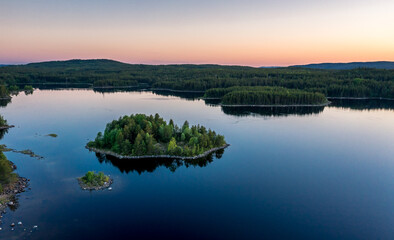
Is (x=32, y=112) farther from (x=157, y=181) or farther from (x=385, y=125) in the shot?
(x=385, y=125)

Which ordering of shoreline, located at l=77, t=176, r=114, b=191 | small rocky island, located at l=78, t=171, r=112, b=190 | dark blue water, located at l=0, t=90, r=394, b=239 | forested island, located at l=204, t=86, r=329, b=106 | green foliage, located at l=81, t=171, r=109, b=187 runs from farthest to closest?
forested island, located at l=204, t=86, r=329, b=106 → green foliage, located at l=81, t=171, r=109, b=187 → small rocky island, located at l=78, t=171, r=112, b=190 → shoreline, located at l=77, t=176, r=114, b=191 → dark blue water, located at l=0, t=90, r=394, b=239

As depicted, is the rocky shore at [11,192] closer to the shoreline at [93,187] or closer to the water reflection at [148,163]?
the shoreline at [93,187]

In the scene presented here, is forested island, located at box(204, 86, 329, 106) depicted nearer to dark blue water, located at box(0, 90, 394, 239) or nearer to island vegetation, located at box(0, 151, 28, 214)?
dark blue water, located at box(0, 90, 394, 239)

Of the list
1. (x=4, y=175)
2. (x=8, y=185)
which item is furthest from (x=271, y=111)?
(x=4, y=175)

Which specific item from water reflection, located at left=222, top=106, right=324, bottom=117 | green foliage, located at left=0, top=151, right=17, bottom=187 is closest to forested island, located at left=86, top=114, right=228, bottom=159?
green foliage, located at left=0, top=151, right=17, bottom=187

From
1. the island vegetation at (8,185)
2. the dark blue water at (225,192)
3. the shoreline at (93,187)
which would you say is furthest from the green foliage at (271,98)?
the island vegetation at (8,185)

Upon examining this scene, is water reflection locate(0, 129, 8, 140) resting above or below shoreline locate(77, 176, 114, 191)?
above
